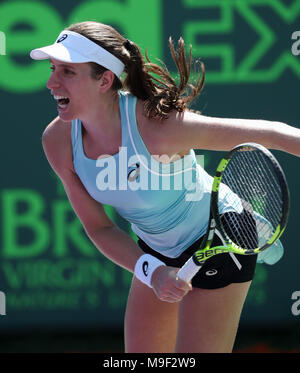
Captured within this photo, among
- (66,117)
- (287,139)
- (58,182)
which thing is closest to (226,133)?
(287,139)

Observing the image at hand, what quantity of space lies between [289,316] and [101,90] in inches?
92.7

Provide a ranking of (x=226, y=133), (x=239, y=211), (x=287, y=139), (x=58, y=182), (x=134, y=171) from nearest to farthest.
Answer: (x=287, y=139), (x=226, y=133), (x=134, y=171), (x=239, y=211), (x=58, y=182)

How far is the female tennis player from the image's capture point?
259cm

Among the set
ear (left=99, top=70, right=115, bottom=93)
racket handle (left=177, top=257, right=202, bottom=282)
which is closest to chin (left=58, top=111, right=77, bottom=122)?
ear (left=99, top=70, right=115, bottom=93)

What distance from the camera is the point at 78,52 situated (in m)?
2.58

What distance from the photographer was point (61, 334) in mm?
4512

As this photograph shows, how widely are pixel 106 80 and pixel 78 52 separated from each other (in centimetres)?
15

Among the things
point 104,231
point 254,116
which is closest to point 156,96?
point 104,231

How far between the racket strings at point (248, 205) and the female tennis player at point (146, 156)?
7 cm

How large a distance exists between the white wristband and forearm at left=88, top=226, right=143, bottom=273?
99mm

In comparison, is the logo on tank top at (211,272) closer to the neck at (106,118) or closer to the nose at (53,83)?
the neck at (106,118)

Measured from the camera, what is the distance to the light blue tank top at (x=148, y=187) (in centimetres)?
265

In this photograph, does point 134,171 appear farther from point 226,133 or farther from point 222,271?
point 222,271
